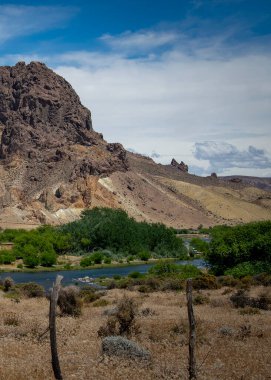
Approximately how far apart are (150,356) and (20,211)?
146m

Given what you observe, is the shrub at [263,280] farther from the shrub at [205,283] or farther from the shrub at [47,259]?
the shrub at [47,259]

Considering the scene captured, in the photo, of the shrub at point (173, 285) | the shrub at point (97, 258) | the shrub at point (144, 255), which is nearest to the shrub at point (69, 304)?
the shrub at point (173, 285)

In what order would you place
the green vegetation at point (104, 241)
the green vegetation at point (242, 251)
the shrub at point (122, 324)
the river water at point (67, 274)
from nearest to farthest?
the shrub at point (122, 324), the green vegetation at point (242, 251), the river water at point (67, 274), the green vegetation at point (104, 241)

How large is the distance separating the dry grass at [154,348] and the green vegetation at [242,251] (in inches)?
1031

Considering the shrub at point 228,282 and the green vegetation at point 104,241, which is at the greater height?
the shrub at point 228,282

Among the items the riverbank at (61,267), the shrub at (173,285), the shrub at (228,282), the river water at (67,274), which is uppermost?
the shrub at (228,282)

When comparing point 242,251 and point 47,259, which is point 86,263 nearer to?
point 47,259

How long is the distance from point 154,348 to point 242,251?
39.6 meters

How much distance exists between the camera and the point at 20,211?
157750 millimetres

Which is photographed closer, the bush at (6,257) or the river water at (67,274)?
the river water at (67,274)

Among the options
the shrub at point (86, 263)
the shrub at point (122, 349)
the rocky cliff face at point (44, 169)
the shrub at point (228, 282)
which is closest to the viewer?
the shrub at point (122, 349)

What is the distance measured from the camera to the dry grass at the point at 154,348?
14047mm

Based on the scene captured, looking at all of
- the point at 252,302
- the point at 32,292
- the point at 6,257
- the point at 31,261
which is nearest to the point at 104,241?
the point at 31,261

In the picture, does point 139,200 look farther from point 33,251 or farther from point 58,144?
point 33,251
